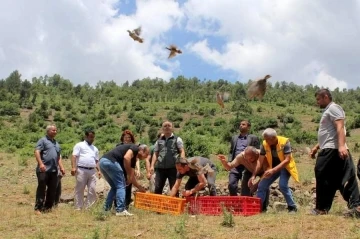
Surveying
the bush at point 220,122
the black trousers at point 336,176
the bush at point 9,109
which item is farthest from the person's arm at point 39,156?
the bush at point 9,109

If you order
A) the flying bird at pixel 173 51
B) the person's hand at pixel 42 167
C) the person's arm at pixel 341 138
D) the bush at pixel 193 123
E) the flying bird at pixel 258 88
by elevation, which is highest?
the bush at pixel 193 123

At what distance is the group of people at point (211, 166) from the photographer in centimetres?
570

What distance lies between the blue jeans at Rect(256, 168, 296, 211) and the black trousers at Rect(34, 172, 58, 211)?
3.02m

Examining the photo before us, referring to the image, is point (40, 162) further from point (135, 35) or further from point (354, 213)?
point (354, 213)

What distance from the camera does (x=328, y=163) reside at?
224 inches

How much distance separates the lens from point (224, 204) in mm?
6465

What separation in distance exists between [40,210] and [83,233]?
1928mm

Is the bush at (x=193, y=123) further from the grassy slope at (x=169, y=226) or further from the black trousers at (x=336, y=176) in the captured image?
the black trousers at (x=336, y=176)

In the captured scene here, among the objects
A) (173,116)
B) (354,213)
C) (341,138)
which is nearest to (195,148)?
(354,213)

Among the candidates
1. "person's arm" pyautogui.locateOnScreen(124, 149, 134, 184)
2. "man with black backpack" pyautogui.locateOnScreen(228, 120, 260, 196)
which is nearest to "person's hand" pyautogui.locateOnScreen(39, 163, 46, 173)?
"person's arm" pyautogui.locateOnScreen(124, 149, 134, 184)

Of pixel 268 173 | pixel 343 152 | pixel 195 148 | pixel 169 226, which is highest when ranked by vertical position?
pixel 195 148

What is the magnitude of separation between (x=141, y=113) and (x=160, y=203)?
42172 mm

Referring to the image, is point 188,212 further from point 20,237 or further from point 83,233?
point 20,237

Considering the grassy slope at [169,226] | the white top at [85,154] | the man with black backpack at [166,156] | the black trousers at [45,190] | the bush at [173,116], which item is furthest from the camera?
the bush at [173,116]
